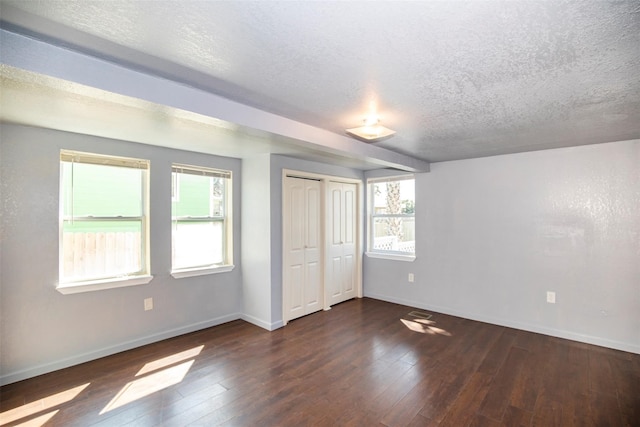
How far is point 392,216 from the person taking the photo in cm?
527

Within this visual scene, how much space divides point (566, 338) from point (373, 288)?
8.85 ft

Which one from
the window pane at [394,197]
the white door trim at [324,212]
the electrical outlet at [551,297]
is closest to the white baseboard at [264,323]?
the white door trim at [324,212]

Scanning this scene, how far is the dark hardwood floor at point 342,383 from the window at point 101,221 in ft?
2.90

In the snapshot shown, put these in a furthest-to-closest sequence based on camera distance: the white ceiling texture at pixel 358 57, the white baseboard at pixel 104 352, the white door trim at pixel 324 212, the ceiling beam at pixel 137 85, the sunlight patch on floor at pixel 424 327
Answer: the white door trim at pixel 324 212 < the sunlight patch on floor at pixel 424 327 < the white baseboard at pixel 104 352 < the ceiling beam at pixel 137 85 < the white ceiling texture at pixel 358 57

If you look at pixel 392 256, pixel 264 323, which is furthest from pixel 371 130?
pixel 392 256

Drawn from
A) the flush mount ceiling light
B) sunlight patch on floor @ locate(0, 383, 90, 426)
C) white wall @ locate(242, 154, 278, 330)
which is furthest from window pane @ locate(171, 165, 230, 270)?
the flush mount ceiling light

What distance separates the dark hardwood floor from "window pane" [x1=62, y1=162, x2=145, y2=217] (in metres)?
1.55

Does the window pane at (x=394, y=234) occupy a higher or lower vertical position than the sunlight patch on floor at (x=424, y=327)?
higher

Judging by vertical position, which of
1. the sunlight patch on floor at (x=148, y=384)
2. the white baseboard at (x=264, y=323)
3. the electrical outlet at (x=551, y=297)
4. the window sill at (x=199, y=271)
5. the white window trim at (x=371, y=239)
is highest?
the white window trim at (x=371, y=239)

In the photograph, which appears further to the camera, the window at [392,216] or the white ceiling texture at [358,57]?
the window at [392,216]

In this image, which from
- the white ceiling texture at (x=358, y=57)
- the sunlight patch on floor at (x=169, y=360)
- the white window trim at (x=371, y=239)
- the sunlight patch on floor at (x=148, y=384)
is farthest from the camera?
the white window trim at (x=371, y=239)

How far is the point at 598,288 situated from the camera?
350 cm

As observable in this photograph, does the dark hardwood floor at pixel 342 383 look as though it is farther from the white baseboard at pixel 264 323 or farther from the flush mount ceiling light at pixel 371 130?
the flush mount ceiling light at pixel 371 130

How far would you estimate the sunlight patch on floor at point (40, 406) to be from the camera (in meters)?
2.23
